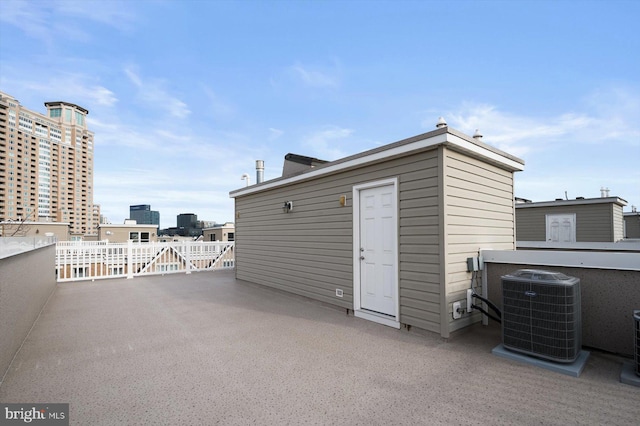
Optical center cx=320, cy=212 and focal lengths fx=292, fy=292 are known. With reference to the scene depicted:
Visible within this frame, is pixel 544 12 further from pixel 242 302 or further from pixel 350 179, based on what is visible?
pixel 242 302

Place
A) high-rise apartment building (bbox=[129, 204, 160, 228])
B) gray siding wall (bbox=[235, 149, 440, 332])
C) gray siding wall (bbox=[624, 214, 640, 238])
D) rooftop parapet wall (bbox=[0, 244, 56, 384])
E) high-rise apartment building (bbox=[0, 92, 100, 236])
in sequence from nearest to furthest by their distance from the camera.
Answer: rooftop parapet wall (bbox=[0, 244, 56, 384]), gray siding wall (bbox=[235, 149, 440, 332]), gray siding wall (bbox=[624, 214, 640, 238]), high-rise apartment building (bbox=[0, 92, 100, 236]), high-rise apartment building (bbox=[129, 204, 160, 228])

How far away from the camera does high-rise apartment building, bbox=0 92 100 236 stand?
42281 millimetres

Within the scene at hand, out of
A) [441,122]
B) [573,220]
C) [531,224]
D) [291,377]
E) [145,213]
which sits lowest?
[291,377]

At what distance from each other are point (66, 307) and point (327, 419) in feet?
17.6

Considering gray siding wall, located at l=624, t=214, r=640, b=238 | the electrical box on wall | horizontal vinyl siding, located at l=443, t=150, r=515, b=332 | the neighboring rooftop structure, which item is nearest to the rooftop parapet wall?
horizontal vinyl siding, located at l=443, t=150, r=515, b=332

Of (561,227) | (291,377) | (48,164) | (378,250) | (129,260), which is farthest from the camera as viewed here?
(48,164)

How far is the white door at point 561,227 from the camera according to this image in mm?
9119

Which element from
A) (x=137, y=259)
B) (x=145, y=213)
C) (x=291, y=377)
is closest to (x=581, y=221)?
(x=291, y=377)

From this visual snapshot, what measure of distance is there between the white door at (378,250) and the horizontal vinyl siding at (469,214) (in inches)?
26.6

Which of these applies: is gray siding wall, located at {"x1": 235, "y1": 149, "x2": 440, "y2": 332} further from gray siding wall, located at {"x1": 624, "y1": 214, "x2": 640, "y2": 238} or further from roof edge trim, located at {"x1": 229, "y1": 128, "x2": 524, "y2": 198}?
gray siding wall, located at {"x1": 624, "y1": 214, "x2": 640, "y2": 238}

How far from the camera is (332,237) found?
474 cm

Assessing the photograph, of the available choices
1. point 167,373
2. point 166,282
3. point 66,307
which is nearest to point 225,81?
point 166,282

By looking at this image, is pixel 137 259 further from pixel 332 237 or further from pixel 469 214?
pixel 469 214

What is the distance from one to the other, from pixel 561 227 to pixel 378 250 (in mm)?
8637
